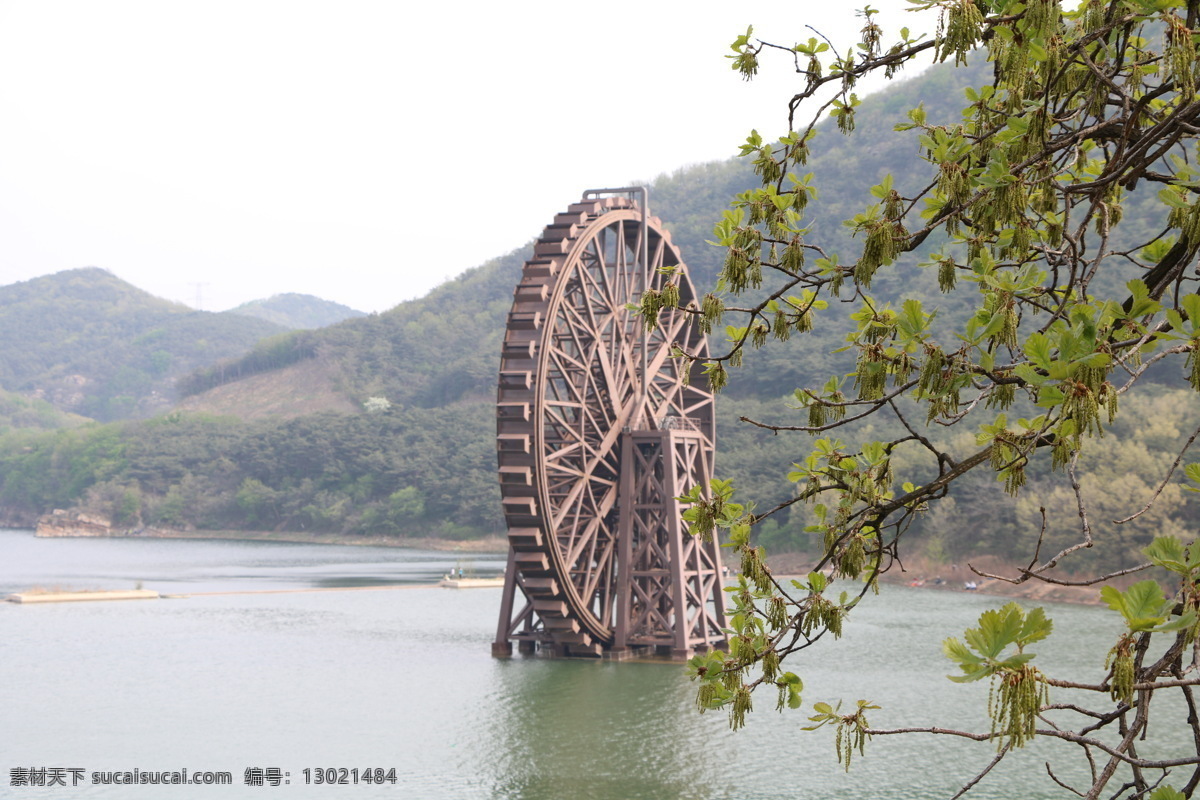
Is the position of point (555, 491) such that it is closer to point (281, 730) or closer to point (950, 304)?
point (281, 730)

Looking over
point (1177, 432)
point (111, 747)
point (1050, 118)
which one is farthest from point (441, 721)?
point (1177, 432)

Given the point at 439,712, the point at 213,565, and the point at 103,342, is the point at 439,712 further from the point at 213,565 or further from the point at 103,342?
the point at 103,342

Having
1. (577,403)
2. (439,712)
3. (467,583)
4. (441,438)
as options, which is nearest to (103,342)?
(441,438)

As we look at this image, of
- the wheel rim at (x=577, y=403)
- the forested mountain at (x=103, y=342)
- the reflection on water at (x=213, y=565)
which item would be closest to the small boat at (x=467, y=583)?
the reflection on water at (x=213, y=565)

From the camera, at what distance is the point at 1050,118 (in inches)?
148

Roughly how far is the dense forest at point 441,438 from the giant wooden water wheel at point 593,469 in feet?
53.1

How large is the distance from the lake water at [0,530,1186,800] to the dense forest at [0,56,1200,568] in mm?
10432

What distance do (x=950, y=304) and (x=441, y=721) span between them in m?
37.1

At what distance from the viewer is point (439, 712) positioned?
15.4m

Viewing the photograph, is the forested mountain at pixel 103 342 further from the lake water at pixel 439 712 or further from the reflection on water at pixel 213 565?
the lake water at pixel 439 712

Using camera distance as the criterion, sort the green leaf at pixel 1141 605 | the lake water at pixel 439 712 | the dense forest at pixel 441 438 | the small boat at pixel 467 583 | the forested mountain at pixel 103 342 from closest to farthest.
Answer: the green leaf at pixel 1141 605
the lake water at pixel 439 712
the small boat at pixel 467 583
the dense forest at pixel 441 438
the forested mountain at pixel 103 342

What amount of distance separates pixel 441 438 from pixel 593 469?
1962 inches

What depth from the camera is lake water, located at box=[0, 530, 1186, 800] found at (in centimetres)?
1243

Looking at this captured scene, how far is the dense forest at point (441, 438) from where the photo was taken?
37.8 meters
